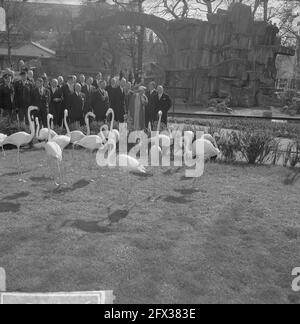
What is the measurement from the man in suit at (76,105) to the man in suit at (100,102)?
401 millimetres

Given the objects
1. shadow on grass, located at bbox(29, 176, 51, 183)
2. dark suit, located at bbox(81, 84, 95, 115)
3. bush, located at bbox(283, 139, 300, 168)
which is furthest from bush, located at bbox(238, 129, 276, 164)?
dark suit, located at bbox(81, 84, 95, 115)

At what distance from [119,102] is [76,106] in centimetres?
148

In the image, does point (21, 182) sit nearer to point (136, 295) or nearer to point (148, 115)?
point (136, 295)

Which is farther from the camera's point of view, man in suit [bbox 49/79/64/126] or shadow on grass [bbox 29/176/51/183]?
man in suit [bbox 49/79/64/126]

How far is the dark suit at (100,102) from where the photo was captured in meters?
12.5

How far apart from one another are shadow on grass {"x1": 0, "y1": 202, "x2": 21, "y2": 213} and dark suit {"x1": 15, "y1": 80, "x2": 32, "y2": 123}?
6237 mm

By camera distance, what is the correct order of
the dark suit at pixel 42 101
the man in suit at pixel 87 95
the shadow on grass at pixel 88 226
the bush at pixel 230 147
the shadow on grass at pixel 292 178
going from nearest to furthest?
the shadow on grass at pixel 88 226 < the shadow on grass at pixel 292 178 < the bush at pixel 230 147 < the dark suit at pixel 42 101 < the man in suit at pixel 87 95

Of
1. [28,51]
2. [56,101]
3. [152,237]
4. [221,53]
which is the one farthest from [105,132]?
[28,51]

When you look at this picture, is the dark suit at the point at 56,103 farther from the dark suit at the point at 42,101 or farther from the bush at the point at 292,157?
the bush at the point at 292,157

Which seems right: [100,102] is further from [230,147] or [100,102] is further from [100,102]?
[230,147]

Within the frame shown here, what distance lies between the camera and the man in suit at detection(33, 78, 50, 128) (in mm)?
11755

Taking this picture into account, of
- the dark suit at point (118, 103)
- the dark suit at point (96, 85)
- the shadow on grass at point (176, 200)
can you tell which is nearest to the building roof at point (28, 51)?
the dark suit at point (96, 85)

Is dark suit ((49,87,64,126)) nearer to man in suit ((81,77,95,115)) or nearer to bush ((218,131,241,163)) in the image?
man in suit ((81,77,95,115))
